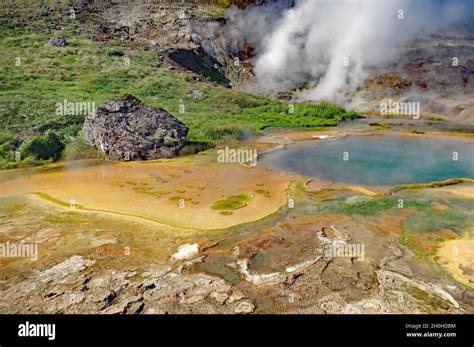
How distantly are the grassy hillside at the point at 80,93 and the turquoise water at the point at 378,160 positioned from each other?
4.60m

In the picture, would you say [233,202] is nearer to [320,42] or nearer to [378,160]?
[378,160]

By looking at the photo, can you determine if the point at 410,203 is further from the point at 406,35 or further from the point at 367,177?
the point at 406,35

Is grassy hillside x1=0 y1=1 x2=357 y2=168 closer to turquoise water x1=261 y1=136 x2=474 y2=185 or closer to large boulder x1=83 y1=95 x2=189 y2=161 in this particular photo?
large boulder x1=83 y1=95 x2=189 y2=161

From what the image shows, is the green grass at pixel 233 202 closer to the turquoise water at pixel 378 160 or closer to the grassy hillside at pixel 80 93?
the turquoise water at pixel 378 160

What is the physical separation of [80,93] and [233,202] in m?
16.5

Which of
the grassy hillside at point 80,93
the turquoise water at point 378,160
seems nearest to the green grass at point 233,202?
the turquoise water at point 378,160

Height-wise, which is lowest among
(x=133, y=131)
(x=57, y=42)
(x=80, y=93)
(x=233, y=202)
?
(x=233, y=202)

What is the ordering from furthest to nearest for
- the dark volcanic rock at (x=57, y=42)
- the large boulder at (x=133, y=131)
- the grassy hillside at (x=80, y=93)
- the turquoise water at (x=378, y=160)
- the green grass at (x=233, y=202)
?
the dark volcanic rock at (x=57, y=42)
the grassy hillside at (x=80, y=93)
the large boulder at (x=133, y=131)
the turquoise water at (x=378, y=160)
the green grass at (x=233, y=202)

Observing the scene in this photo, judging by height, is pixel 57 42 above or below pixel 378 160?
above

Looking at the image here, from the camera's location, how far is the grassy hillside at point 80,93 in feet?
54.1

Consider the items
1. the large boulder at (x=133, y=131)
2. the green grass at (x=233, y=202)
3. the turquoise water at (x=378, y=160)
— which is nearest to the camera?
the green grass at (x=233, y=202)

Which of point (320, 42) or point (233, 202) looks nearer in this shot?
point (233, 202)

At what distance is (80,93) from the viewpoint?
75.2 ft

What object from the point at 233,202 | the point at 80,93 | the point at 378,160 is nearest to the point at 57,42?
the point at 80,93
